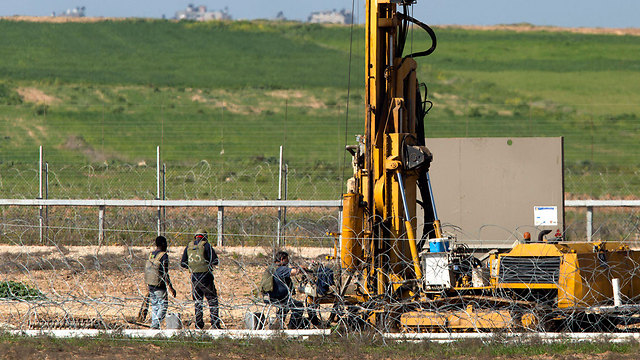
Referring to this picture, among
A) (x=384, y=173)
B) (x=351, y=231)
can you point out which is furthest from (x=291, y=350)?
(x=384, y=173)

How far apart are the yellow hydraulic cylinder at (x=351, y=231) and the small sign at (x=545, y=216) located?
6909 millimetres

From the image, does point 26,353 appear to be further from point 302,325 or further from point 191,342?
point 302,325

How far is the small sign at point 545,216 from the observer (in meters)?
18.0

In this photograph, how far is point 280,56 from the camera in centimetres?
7000

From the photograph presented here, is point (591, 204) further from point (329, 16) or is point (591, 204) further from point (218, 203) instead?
point (329, 16)

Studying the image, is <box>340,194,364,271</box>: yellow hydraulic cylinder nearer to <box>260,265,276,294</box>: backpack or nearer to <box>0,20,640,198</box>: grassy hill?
<box>260,265,276,294</box>: backpack

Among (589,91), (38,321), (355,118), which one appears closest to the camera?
(38,321)

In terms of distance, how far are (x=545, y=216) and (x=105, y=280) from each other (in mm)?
8063

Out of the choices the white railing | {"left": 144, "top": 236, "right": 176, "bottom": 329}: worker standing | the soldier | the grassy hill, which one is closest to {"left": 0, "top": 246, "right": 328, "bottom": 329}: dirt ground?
{"left": 144, "top": 236, "right": 176, "bottom": 329}: worker standing

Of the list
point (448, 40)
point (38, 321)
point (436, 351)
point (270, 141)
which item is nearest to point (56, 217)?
point (38, 321)

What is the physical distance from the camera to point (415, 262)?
38.8 ft

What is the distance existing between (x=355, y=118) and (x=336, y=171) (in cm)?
1884

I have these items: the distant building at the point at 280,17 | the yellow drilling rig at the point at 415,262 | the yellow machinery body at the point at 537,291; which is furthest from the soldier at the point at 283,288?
the distant building at the point at 280,17

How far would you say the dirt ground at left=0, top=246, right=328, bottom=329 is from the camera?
519 inches
